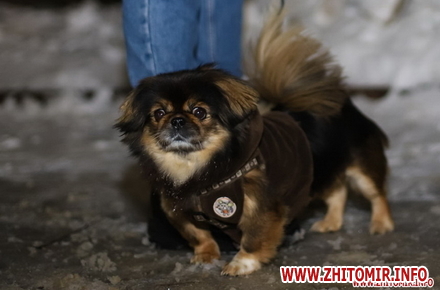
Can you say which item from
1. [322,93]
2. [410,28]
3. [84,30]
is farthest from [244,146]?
[84,30]

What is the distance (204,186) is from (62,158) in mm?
2266

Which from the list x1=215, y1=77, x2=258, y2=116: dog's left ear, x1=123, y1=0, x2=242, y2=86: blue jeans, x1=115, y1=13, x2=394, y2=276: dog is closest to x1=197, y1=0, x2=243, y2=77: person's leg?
x1=123, y1=0, x2=242, y2=86: blue jeans

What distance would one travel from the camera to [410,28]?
5.80 metres

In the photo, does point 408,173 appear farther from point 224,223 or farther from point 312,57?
point 224,223

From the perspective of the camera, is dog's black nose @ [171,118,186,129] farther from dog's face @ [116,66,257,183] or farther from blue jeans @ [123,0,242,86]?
blue jeans @ [123,0,242,86]

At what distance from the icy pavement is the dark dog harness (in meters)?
0.19

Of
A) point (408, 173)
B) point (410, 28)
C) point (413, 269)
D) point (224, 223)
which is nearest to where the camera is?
point (413, 269)

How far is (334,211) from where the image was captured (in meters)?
2.92

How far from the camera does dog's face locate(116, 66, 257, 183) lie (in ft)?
7.13

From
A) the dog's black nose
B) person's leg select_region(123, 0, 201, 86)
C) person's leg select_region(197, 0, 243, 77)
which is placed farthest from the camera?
person's leg select_region(197, 0, 243, 77)

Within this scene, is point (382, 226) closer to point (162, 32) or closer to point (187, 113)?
point (187, 113)

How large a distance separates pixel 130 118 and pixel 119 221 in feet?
2.78

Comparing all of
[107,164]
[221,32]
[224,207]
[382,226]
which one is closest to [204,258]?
[224,207]

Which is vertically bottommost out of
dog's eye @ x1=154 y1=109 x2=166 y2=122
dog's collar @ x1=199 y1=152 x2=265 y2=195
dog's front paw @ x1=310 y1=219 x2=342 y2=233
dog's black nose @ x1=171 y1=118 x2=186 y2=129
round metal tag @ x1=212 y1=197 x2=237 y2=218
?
dog's front paw @ x1=310 y1=219 x2=342 y2=233
